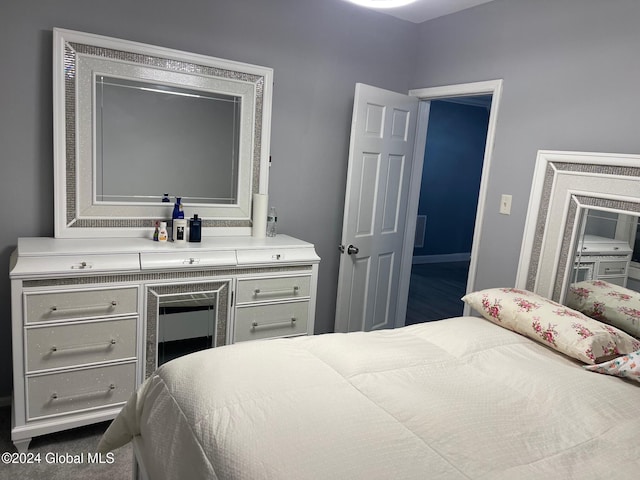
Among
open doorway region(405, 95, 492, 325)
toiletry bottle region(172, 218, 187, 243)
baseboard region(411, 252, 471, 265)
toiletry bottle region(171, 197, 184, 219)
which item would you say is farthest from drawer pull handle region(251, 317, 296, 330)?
baseboard region(411, 252, 471, 265)

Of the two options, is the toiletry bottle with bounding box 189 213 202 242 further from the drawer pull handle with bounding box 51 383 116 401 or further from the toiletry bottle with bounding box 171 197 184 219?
the drawer pull handle with bounding box 51 383 116 401

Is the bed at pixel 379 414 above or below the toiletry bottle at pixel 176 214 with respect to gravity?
below

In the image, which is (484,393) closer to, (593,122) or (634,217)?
(634,217)

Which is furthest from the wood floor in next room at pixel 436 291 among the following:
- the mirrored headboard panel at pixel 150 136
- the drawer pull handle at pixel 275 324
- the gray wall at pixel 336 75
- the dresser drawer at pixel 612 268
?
the mirrored headboard panel at pixel 150 136

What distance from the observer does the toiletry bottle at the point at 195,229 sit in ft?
8.71

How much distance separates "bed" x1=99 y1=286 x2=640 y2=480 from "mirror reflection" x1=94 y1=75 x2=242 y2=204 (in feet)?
4.30

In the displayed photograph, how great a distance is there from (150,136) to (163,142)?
8 centimetres

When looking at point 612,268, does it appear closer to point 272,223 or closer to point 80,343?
point 272,223

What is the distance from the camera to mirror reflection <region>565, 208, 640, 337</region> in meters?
2.12

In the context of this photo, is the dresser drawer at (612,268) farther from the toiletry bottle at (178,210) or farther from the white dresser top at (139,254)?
the toiletry bottle at (178,210)

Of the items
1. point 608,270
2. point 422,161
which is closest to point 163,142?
point 422,161

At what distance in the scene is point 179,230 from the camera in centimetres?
258

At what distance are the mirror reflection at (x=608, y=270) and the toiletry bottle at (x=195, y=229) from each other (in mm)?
2008

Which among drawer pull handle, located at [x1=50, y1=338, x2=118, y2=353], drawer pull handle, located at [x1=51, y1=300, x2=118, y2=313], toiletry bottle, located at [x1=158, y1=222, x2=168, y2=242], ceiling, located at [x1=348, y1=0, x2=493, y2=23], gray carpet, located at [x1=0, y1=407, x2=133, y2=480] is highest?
ceiling, located at [x1=348, y1=0, x2=493, y2=23]
